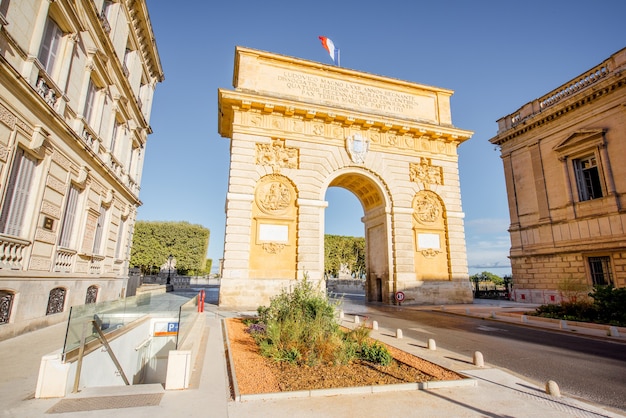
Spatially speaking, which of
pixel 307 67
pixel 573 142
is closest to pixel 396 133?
pixel 307 67

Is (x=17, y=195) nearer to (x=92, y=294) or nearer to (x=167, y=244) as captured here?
(x=92, y=294)

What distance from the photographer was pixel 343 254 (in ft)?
164

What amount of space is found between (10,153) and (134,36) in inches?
470

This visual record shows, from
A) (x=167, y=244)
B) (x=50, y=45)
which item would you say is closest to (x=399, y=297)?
(x=50, y=45)

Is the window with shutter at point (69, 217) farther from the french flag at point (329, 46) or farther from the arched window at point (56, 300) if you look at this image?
the french flag at point (329, 46)

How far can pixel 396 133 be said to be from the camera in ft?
69.3

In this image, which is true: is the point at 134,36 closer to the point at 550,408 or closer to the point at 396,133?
the point at 396,133

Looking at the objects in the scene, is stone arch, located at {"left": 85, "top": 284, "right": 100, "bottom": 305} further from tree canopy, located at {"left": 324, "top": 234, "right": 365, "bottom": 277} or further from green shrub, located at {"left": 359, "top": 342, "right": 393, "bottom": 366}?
tree canopy, located at {"left": 324, "top": 234, "right": 365, "bottom": 277}

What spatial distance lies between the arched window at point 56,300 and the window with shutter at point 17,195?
241 centimetres

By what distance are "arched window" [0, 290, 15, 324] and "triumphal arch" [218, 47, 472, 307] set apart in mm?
9012

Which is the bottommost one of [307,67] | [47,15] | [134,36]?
[47,15]

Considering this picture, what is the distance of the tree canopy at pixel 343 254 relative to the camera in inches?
1906

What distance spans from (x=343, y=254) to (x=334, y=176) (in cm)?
3201

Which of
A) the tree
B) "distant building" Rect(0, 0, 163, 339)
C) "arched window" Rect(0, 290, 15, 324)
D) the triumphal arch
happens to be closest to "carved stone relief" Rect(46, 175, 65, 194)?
"distant building" Rect(0, 0, 163, 339)
